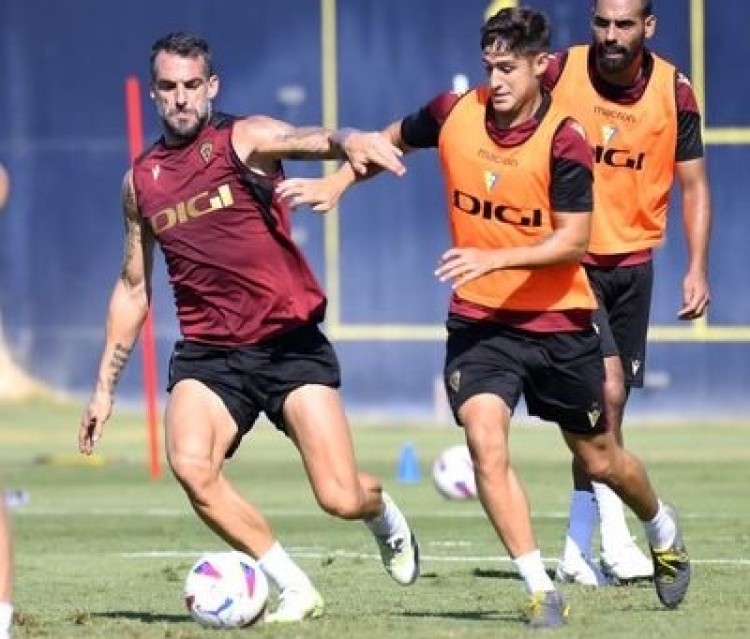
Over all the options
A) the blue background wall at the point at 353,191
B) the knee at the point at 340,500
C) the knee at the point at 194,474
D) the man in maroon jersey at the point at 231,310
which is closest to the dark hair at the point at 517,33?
the man in maroon jersey at the point at 231,310

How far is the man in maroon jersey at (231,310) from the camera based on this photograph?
1017 centimetres

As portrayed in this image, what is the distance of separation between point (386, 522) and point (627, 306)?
1.82 m

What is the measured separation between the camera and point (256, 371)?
33.8 ft

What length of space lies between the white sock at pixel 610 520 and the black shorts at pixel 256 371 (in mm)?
1830

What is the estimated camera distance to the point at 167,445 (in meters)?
10.2

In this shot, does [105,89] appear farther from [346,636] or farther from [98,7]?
[346,636]

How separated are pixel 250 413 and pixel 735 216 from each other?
13970 mm

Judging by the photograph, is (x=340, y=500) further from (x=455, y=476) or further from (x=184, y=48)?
(x=455, y=476)

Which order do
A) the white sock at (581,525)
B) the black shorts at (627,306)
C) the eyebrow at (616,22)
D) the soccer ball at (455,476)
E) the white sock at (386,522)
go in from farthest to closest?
the soccer ball at (455,476), the black shorts at (627,306), the white sock at (581,525), the eyebrow at (616,22), the white sock at (386,522)

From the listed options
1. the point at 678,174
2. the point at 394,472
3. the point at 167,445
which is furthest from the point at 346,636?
the point at 394,472

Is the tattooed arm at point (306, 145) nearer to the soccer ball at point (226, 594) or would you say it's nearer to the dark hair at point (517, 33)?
the dark hair at point (517, 33)

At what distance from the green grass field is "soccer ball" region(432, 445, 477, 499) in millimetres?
135

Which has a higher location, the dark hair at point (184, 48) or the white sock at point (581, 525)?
the dark hair at point (184, 48)

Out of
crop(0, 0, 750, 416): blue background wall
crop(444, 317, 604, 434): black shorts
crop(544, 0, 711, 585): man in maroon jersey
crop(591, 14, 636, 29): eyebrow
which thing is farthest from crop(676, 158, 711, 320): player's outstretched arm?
crop(0, 0, 750, 416): blue background wall
